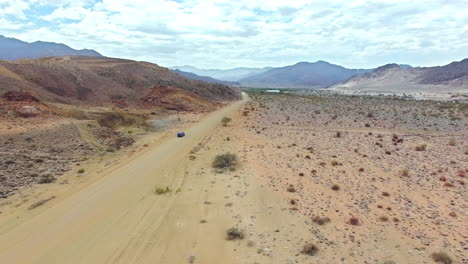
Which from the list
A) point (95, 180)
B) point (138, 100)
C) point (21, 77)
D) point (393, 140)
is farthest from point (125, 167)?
point (138, 100)

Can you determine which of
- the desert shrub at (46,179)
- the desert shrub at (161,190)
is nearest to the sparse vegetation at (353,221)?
the desert shrub at (161,190)

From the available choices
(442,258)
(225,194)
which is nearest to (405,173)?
(442,258)

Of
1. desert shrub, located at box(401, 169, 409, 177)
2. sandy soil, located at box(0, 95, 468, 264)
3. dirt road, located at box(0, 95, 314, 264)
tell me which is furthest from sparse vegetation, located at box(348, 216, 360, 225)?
desert shrub, located at box(401, 169, 409, 177)

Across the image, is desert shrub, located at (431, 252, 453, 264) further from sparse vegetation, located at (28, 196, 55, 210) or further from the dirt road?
sparse vegetation, located at (28, 196, 55, 210)

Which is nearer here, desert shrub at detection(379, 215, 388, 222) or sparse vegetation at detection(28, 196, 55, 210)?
desert shrub at detection(379, 215, 388, 222)

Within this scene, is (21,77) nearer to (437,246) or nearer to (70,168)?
(70,168)

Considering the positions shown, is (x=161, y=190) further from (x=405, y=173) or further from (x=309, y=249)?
(x=405, y=173)
